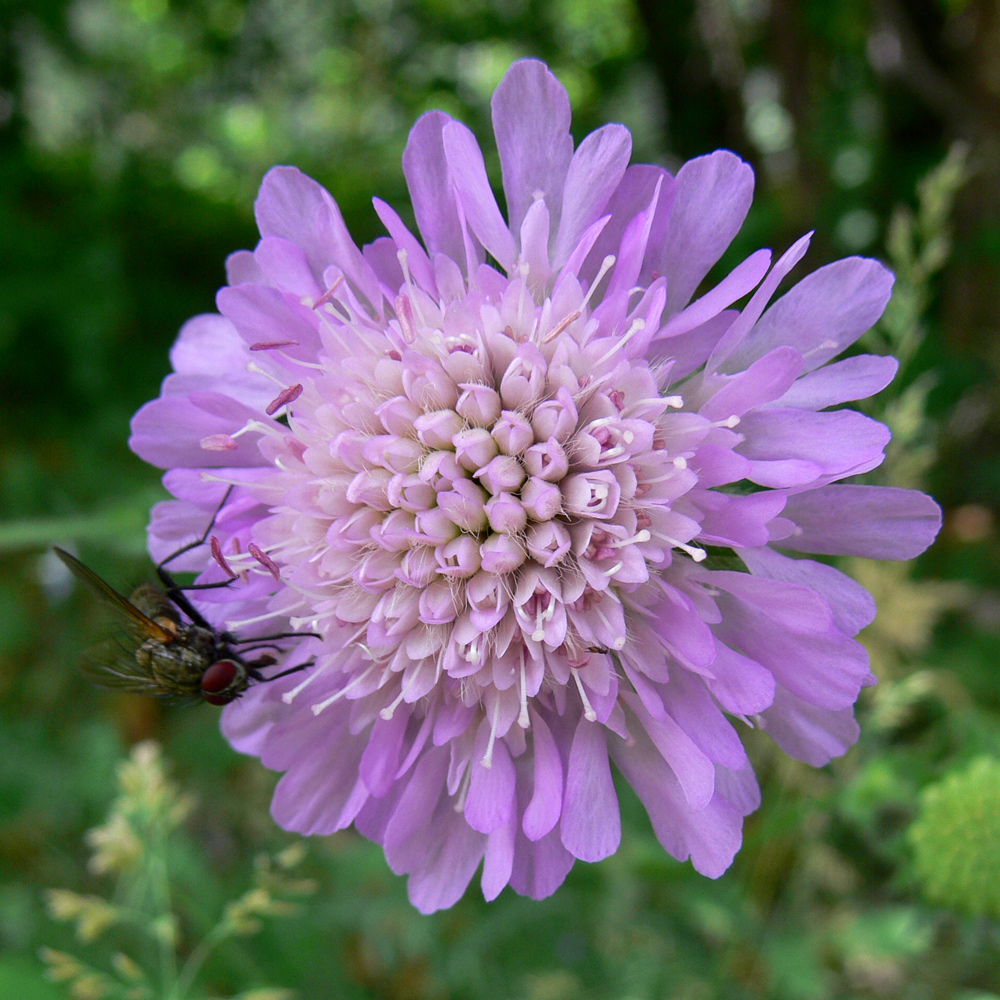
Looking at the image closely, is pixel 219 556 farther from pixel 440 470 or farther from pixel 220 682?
pixel 440 470

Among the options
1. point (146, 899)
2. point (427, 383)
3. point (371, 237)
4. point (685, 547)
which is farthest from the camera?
point (371, 237)

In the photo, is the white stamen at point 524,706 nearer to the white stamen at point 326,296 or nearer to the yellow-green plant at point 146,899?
the yellow-green plant at point 146,899

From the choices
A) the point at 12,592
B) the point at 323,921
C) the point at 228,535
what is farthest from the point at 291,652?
the point at 12,592

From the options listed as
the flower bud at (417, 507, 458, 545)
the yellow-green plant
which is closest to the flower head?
the flower bud at (417, 507, 458, 545)

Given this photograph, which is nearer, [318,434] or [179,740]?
[318,434]

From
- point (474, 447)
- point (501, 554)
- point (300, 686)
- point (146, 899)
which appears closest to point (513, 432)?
point (474, 447)

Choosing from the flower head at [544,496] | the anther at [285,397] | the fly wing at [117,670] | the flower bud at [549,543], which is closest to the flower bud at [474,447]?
the flower head at [544,496]

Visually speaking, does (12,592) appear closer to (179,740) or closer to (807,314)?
(179,740)
